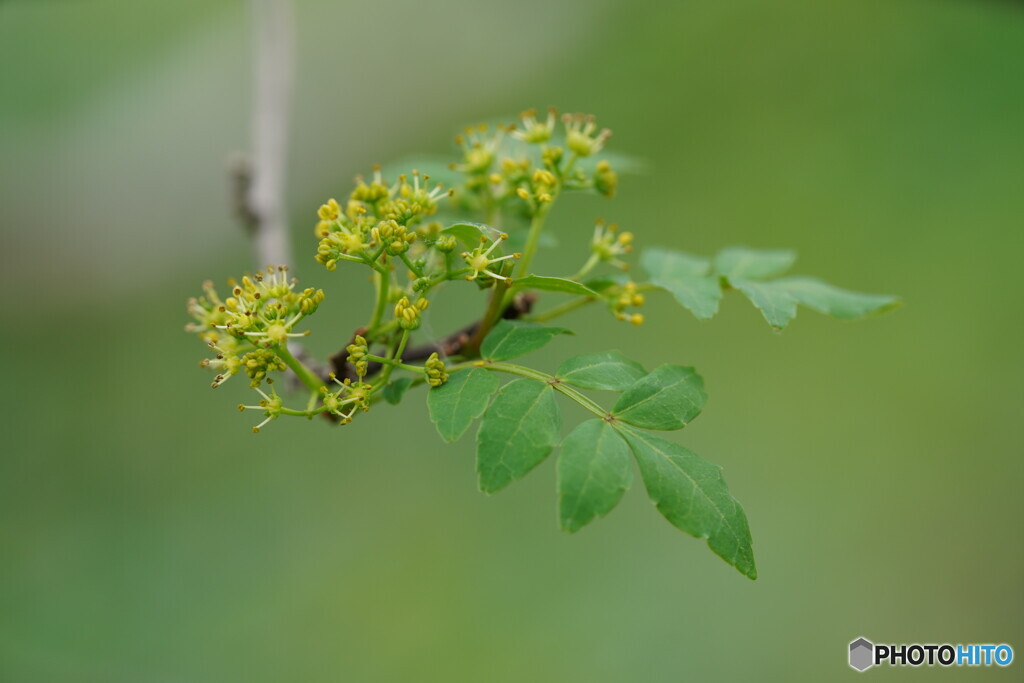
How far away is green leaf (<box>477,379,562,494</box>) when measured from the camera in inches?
72.6

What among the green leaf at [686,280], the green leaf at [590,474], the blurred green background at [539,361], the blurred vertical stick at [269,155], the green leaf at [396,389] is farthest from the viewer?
the blurred green background at [539,361]

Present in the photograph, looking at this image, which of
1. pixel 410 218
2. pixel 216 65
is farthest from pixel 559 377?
pixel 216 65

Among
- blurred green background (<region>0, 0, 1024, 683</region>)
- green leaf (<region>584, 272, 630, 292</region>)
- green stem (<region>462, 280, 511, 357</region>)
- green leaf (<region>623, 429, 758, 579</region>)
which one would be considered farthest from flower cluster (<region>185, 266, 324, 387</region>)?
blurred green background (<region>0, 0, 1024, 683</region>)

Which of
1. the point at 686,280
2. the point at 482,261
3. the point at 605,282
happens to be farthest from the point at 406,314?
the point at 686,280

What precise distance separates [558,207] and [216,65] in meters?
3.66

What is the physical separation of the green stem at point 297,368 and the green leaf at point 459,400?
38cm

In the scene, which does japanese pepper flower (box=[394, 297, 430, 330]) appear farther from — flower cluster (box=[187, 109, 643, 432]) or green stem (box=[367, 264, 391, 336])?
green stem (box=[367, 264, 391, 336])

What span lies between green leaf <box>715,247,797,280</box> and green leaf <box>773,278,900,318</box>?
16cm

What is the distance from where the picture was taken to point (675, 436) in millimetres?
5992

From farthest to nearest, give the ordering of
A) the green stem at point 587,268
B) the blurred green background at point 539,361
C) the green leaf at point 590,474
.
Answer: the blurred green background at point 539,361
the green stem at point 587,268
the green leaf at point 590,474

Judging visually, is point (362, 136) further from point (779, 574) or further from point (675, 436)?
point (779, 574)

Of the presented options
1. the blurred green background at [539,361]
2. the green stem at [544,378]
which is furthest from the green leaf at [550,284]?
the blurred green background at [539,361]

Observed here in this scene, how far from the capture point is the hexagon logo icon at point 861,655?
3.84 metres

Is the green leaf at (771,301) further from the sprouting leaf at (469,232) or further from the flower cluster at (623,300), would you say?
the sprouting leaf at (469,232)
